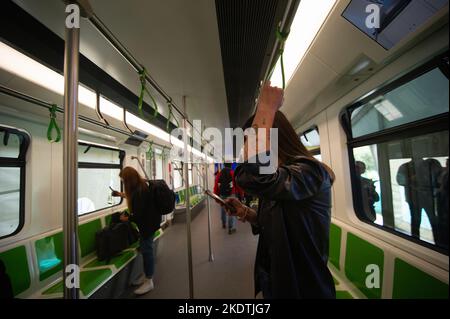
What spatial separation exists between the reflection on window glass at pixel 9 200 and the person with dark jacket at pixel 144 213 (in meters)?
1.00

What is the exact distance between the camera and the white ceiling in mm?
896

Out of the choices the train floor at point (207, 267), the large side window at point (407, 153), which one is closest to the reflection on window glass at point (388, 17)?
the large side window at point (407, 153)

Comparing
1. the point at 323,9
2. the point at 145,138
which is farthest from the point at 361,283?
the point at 145,138

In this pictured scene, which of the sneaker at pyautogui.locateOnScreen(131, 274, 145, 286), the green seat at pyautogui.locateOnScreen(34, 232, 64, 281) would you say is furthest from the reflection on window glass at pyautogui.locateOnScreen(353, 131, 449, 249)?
the green seat at pyautogui.locateOnScreen(34, 232, 64, 281)

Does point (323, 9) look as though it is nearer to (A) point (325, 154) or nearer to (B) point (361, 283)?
(A) point (325, 154)

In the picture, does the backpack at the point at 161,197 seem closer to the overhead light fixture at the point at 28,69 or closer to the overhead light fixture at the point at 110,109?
the overhead light fixture at the point at 110,109

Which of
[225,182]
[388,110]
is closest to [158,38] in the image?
[388,110]

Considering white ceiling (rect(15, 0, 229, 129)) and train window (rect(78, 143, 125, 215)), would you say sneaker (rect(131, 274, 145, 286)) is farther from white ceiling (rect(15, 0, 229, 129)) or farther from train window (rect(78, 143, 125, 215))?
white ceiling (rect(15, 0, 229, 129))

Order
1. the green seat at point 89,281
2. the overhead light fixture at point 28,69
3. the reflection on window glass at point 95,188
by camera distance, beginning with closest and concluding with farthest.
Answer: the overhead light fixture at point 28,69 < the green seat at point 89,281 < the reflection on window glass at point 95,188

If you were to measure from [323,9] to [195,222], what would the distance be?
17.2ft

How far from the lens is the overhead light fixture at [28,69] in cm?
106

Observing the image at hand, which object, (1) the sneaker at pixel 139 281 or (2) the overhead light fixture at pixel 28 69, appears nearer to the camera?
(2) the overhead light fixture at pixel 28 69

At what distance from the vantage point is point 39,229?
6.01 ft

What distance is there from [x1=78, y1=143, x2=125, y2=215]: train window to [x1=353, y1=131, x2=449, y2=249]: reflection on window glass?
3.84 m
